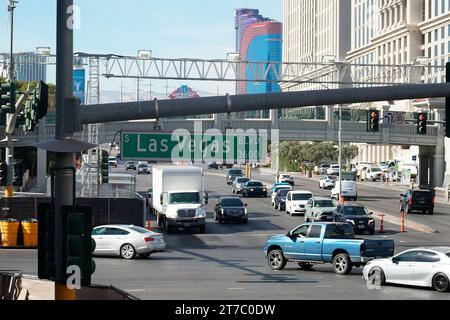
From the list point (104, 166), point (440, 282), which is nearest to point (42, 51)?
point (104, 166)

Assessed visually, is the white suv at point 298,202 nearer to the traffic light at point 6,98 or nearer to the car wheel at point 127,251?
the car wheel at point 127,251

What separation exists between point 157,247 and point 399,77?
90.5 metres

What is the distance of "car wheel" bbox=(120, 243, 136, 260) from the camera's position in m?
35.8

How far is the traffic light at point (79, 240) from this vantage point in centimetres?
1144

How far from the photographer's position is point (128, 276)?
29.4 m

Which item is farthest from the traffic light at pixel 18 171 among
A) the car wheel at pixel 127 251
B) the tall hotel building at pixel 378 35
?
the tall hotel building at pixel 378 35

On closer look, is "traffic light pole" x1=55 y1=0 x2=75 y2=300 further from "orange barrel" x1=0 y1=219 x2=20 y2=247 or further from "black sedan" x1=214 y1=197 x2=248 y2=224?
"black sedan" x1=214 y1=197 x2=248 y2=224

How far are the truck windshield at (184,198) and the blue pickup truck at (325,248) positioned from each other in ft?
64.0

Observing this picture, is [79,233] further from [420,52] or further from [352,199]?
[420,52]

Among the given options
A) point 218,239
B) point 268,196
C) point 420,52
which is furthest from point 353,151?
point 218,239

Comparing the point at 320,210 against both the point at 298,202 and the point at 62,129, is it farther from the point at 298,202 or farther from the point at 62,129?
the point at 62,129

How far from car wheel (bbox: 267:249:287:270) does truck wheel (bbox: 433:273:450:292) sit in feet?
22.9

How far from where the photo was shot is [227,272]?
31.1 meters
